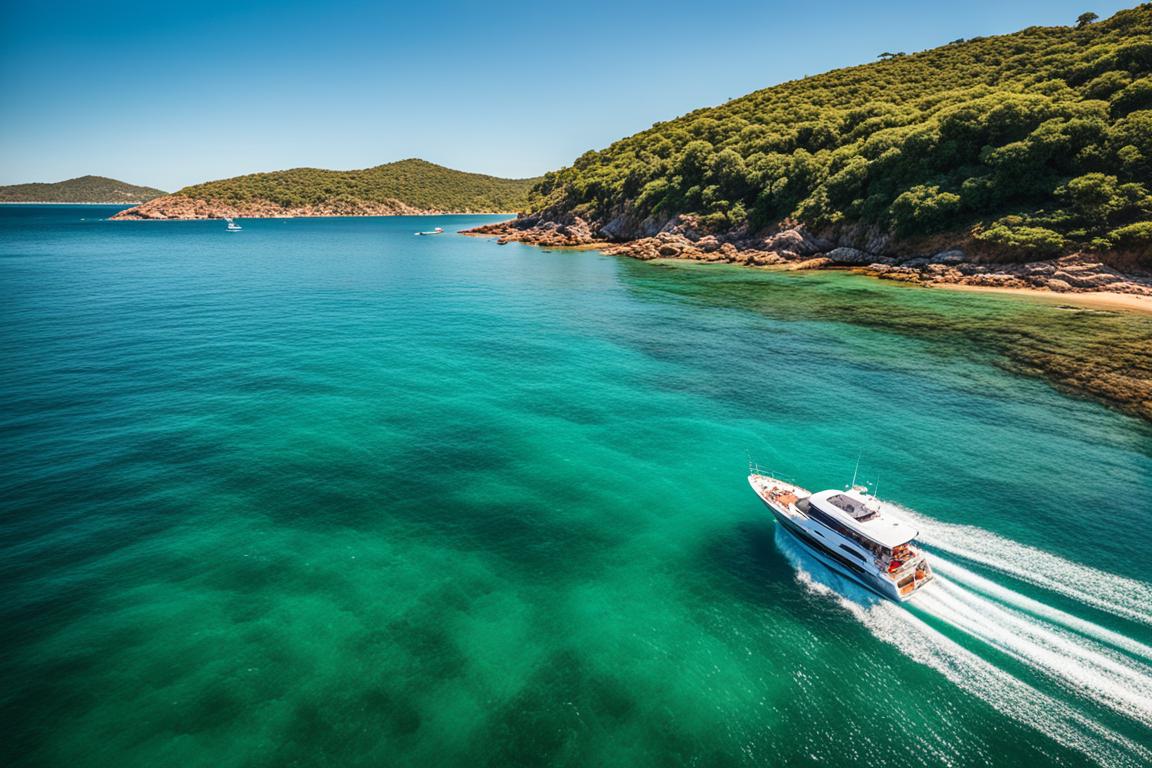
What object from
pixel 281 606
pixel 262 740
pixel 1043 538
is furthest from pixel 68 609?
pixel 1043 538

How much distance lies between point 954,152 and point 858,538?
8862 centimetres

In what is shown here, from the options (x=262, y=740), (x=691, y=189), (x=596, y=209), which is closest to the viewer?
(x=262, y=740)

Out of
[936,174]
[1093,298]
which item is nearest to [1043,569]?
[1093,298]

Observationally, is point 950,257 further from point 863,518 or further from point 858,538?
point 858,538

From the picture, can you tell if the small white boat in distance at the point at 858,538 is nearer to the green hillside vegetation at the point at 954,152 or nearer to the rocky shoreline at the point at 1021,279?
the rocky shoreline at the point at 1021,279

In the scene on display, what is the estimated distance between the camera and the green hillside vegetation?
65.6m

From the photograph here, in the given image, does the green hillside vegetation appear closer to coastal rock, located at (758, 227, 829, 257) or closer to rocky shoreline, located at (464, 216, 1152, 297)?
rocky shoreline, located at (464, 216, 1152, 297)

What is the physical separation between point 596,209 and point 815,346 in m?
119

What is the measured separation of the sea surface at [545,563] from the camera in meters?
15.4

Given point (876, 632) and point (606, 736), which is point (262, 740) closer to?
point (606, 736)

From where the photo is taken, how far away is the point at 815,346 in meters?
50.5

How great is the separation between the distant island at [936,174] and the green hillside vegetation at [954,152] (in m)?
0.25

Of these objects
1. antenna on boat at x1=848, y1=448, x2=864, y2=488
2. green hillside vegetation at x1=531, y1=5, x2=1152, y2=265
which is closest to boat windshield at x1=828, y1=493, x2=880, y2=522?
antenna on boat at x1=848, y1=448, x2=864, y2=488

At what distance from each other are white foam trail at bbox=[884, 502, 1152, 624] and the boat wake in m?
0.15
